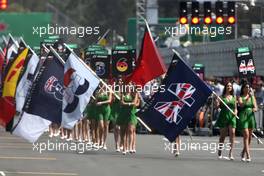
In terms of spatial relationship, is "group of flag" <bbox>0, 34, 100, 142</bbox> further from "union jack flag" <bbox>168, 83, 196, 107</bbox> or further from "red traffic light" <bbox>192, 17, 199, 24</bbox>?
"red traffic light" <bbox>192, 17, 199, 24</bbox>

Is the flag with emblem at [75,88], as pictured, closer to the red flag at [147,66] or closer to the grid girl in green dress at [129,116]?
the grid girl in green dress at [129,116]

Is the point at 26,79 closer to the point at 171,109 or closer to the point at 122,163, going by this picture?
the point at 171,109

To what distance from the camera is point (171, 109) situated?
79.5 feet

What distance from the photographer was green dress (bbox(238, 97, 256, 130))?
23938 mm

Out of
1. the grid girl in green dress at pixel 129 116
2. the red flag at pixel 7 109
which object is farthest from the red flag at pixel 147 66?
the red flag at pixel 7 109

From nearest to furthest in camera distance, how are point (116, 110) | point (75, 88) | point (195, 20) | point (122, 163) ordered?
point (122, 163) < point (75, 88) < point (116, 110) < point (195, 20)

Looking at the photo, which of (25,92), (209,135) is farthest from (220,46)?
(25,92)

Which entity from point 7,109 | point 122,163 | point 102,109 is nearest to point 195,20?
point 7,109

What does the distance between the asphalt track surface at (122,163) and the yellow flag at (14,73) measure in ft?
8.67

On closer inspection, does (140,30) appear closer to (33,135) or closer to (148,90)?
(148,90)

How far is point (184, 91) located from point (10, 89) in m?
7.87

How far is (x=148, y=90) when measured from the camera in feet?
107

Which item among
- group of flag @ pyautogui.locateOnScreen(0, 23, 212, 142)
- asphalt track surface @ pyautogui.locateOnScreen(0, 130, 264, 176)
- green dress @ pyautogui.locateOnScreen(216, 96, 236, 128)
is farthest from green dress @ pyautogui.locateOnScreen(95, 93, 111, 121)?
green dress @ pyautogui.locateOnScreen(216, 96, 236, 128)

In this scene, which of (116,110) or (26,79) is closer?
(116,110)
